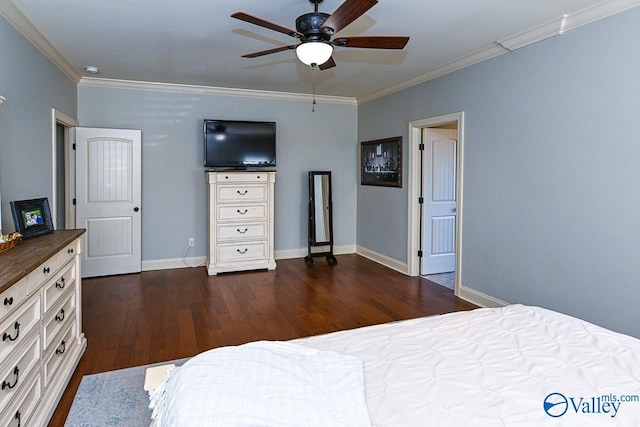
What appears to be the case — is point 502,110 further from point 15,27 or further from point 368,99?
point 15,27

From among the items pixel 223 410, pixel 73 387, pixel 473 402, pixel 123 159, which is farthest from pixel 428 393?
pixel 123 159

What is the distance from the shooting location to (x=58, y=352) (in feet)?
7.67

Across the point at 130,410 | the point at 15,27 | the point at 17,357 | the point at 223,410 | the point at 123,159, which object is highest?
the point at 15,27

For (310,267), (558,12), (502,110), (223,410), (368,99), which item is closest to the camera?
(223,410)

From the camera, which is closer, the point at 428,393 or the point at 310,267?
the point at 428,393

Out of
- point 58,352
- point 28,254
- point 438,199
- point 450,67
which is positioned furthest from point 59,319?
point 438,199

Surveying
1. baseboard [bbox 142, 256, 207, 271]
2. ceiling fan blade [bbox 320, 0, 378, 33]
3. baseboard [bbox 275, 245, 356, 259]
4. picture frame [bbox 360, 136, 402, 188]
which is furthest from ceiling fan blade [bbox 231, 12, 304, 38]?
baseboard [bbox 275, 245, 356, 259]

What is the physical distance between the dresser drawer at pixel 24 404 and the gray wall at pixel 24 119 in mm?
1296

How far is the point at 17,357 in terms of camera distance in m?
1.75

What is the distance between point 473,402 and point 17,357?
192 centimetres

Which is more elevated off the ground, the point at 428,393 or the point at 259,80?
the point at 259,80

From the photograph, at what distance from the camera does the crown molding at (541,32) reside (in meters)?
2.69

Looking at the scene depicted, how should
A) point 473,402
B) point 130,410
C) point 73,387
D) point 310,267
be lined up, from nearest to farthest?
point 473,402
point 130,410
point 73,387
point 310,267

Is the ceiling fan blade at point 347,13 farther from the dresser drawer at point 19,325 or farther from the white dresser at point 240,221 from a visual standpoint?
the white dresser at point 240,221
